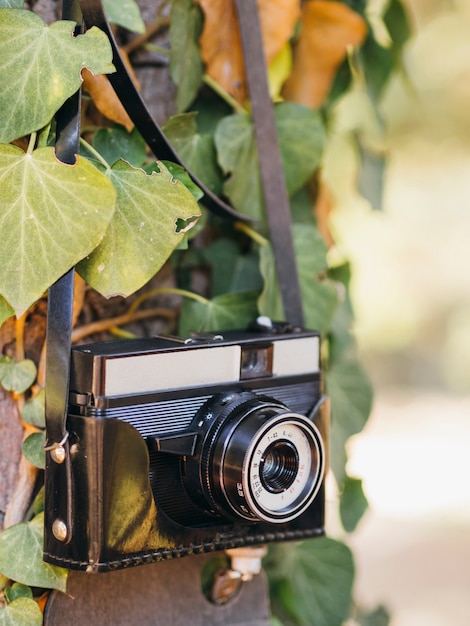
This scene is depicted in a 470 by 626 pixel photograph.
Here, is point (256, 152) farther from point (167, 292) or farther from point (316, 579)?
point (316, 579)

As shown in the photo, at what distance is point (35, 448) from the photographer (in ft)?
1.75

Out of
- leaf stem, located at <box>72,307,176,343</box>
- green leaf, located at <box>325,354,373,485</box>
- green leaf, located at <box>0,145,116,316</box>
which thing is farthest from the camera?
green leaf, located at <box>325,354,373,485</box>

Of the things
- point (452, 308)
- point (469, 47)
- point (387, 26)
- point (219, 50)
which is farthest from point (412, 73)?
point (452, 308)

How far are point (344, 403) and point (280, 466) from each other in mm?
209

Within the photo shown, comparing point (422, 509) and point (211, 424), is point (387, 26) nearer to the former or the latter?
point (211, 424)

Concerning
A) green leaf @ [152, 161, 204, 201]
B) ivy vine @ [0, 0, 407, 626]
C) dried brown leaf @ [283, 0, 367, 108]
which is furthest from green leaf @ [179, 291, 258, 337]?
dried brown leaf @ [283, 0, 367, 108]

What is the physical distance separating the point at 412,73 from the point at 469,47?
2.89 metres

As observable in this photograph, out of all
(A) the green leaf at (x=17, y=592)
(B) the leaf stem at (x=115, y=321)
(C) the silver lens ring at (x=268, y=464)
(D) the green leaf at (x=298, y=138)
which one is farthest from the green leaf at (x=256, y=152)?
(A) the green leaf at (x=17, y=592)

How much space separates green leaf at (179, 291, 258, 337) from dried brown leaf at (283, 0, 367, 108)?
0.21m

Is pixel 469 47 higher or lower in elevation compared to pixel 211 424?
higher

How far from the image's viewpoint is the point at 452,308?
4117 millimetres

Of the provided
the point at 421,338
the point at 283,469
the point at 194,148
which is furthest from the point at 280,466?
the point at 421,338

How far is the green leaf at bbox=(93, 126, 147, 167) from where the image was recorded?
1.88 feet

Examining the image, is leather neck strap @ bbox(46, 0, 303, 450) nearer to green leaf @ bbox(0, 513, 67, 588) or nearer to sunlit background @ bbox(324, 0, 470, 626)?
green leaf @ bbox(0, 513, 67, 588)
